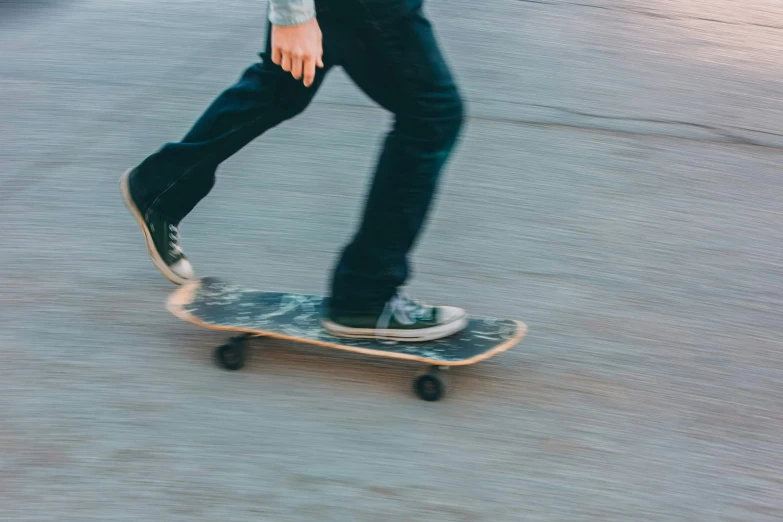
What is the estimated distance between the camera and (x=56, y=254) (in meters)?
3.91

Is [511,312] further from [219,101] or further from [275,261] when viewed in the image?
[219,101]

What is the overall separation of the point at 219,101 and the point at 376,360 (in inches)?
40.8

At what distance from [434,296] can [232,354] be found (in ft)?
2.93

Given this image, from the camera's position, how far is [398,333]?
3.12 meters

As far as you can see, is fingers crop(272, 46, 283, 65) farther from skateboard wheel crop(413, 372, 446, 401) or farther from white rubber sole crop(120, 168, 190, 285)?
skateboard wheel crop(413, 372, 446, 401)

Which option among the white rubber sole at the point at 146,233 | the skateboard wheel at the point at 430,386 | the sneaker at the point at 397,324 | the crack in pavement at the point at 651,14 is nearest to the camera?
the skateboard wheel at the point at 430,386

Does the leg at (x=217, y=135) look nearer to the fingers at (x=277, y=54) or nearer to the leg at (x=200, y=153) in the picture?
the leg at (x=200, y=153)

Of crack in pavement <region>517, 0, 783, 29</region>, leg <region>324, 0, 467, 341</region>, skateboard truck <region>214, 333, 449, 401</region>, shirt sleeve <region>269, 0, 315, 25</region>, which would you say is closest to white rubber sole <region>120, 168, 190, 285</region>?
skateboard truck <region>214, 333, 449, 401</region>

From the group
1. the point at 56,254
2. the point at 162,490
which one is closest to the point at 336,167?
the point at 56,254

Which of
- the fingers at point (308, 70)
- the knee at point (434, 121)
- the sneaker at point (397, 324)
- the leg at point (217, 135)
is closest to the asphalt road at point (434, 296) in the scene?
the sneaker at point (397, 324)

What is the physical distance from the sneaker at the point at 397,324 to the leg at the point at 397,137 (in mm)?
37

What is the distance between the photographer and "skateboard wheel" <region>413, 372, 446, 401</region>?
9.86 feet

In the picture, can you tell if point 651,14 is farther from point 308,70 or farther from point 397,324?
point 308,70

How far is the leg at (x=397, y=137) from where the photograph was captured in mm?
2828
